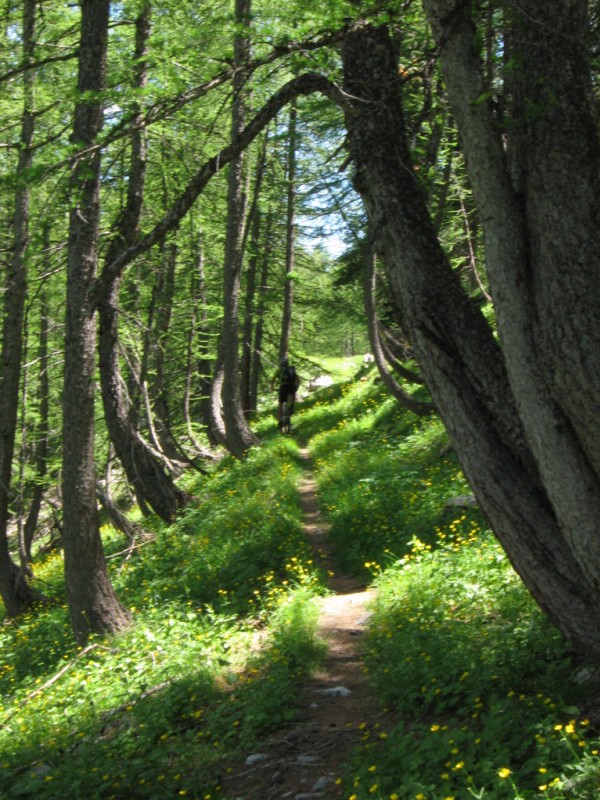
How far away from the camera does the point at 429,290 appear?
4.60 m

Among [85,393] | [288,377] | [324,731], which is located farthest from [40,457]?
[324,731]

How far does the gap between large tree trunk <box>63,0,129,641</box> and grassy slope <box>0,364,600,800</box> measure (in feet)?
1.68

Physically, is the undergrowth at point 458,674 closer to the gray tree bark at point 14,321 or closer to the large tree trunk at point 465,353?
the large tree trunk at point 465,353

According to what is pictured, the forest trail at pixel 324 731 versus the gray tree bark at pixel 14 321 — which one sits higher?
the gray tree bark at pixel 14 321

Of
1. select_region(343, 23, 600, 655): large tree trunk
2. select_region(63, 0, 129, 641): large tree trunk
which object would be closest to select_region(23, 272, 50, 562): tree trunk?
select_region(63, 0, 129, 641): large tree trunk

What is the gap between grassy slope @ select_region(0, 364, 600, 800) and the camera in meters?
4.48

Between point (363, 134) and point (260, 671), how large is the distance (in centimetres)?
442

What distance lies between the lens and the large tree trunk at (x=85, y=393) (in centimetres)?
794

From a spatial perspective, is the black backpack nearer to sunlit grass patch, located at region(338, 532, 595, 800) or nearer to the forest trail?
the forest trail

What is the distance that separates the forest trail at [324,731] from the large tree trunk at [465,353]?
5.94 feet

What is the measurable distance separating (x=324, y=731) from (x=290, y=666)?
102 centimetres

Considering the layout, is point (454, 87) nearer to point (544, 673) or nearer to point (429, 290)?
point (429, 290)

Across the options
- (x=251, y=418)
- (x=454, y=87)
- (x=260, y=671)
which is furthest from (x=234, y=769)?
(x=251, y=418)

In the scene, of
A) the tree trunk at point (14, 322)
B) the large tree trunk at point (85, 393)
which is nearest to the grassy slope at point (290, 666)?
the large tree trunk at point (85, 393)
